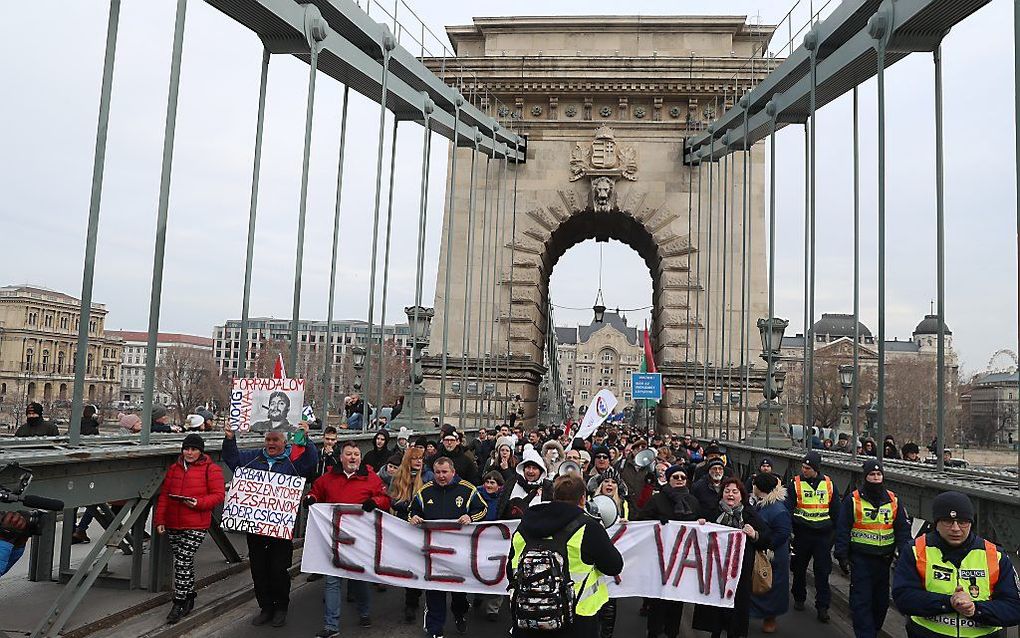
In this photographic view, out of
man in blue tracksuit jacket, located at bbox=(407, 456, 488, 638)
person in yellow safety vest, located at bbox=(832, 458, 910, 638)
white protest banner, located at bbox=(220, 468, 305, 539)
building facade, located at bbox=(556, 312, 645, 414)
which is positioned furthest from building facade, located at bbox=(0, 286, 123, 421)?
building facade, located at bbox=(556, 312, 645, 414)

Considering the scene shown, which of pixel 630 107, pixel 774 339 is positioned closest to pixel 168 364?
pixel 630 107

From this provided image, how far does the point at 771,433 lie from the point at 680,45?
1824cm

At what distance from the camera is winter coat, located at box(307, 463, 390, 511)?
30.2 feet

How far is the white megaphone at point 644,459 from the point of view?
11508 mm

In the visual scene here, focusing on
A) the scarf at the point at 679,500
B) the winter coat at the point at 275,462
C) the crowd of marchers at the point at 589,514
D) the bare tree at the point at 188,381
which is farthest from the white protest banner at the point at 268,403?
the bare tree at the point at 188,381

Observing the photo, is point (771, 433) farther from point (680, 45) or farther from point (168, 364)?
point (168, 364)

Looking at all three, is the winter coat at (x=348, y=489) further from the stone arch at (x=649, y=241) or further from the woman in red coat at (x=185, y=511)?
the stone arch at (x=649, y=241)

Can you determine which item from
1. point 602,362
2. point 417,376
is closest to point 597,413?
point 417,376

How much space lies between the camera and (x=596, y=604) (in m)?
5.55

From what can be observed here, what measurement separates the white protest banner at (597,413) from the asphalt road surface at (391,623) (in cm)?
606

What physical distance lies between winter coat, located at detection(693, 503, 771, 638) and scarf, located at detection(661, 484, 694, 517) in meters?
0.52

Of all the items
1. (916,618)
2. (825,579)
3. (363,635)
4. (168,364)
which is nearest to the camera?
(916,618)

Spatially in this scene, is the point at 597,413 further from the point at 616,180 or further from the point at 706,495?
the point at 616,180

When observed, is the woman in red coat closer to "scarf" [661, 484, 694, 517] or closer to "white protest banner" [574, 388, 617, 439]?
"scarf" [661, 484, 694, 517]
